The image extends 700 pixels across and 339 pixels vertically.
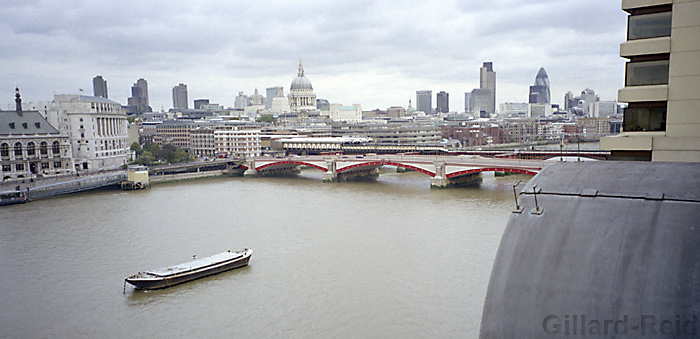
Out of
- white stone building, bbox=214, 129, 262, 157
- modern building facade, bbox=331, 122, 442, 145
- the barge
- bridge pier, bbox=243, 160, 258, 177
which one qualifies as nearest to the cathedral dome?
modern building facade, bbox=331, 122, 442, 145

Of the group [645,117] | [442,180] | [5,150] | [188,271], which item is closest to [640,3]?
[645,117]

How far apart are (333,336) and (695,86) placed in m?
7.99

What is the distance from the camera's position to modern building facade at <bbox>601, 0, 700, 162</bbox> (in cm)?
799

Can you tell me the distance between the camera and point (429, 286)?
1335 centimetres

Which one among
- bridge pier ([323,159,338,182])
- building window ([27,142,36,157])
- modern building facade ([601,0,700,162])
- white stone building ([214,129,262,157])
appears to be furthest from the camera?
Answer: white stone building ([214,129,262,157])

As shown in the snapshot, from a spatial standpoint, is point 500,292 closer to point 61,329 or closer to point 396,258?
point 61,329

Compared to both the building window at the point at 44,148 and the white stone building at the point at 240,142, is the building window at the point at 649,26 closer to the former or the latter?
the building window at the point at 44,148

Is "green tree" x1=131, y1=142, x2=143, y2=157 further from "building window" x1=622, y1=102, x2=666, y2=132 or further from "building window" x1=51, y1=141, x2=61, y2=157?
"building window" x1=622, y1=102, x2=666, y2=132

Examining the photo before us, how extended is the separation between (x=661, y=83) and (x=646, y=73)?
30cm

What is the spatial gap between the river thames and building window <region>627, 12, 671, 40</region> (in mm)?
6394

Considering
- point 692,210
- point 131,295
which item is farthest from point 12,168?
point 692,210

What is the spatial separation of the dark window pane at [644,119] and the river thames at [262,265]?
5.02 metres

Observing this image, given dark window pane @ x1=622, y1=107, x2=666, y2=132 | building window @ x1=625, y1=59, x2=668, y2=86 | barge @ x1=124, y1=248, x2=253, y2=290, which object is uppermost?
building window @ x1=625, y1=59, x2=668, y2=86

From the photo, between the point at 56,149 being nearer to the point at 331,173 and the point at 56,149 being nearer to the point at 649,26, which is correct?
the point at 331,173
